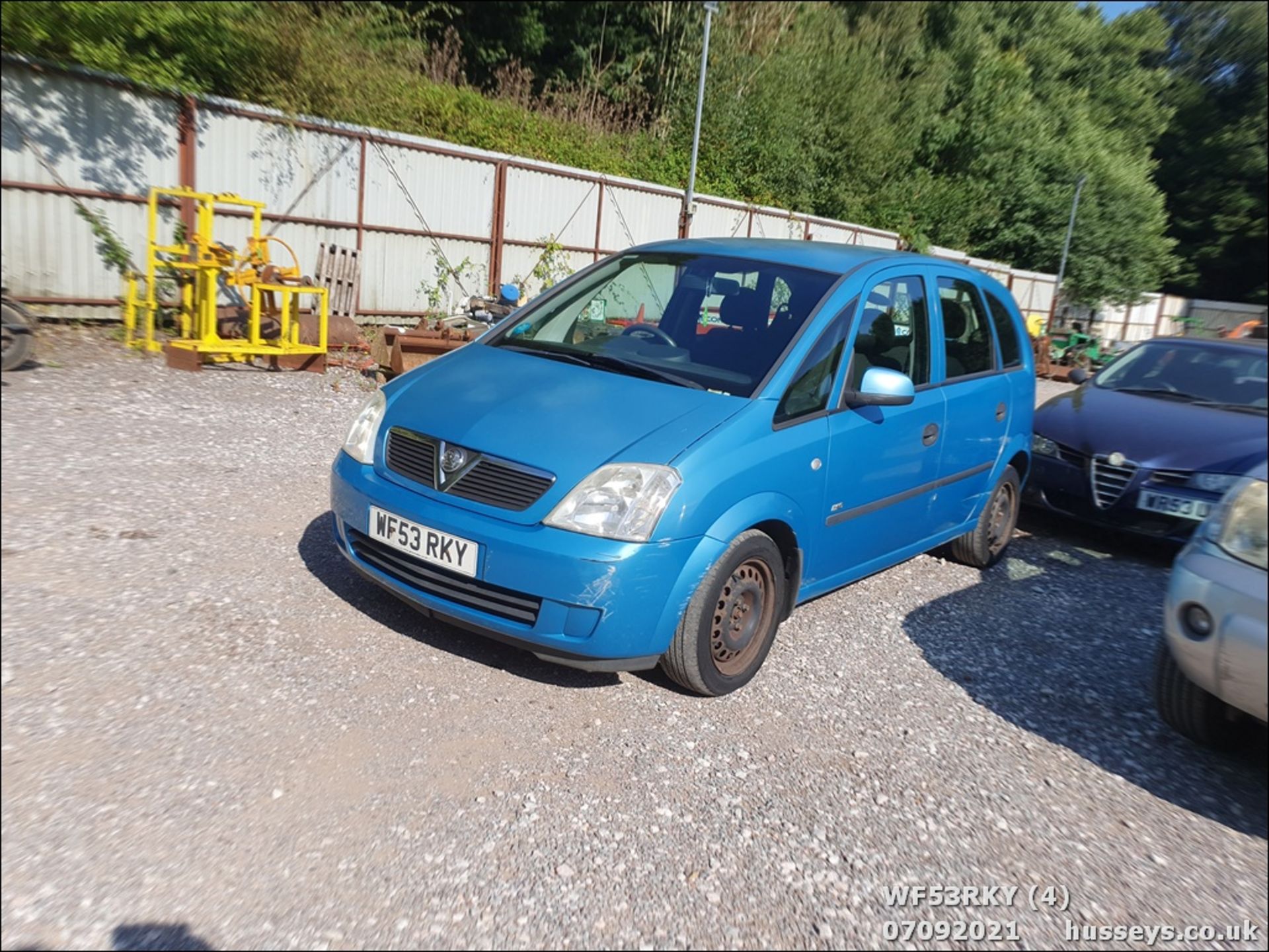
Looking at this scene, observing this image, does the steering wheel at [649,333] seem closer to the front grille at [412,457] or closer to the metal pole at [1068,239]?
the front grille at [412,457]

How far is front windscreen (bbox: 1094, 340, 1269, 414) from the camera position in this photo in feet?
11.6

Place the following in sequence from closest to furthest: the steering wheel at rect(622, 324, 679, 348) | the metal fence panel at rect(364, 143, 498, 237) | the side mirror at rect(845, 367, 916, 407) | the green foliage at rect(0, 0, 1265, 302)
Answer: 1. the side mirror at rect(845, 367, 916, 407)
2. the steering wheel at rect(622, 324, 679, 348)
3. the green foliage at rect(0, 0, 1265, 302)
4. the metal fence panel at rect(364, 143, 498, 237)

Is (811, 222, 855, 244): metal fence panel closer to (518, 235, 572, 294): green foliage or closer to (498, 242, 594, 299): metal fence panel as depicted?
(498, 242, 594, 299): metal fence panel

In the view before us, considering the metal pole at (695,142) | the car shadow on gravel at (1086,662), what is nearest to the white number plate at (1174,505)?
the car shadow on gravel at (1086,662)

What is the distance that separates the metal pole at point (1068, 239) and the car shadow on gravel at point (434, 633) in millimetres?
28636

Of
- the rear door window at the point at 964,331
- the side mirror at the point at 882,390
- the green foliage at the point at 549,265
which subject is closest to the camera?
the side mirror at the point at 882,390

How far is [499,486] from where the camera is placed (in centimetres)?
352

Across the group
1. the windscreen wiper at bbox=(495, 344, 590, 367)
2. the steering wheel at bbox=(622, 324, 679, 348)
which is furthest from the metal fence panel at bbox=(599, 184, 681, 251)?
the windscreen wiper at bbox=(495, 344, 590, 367)

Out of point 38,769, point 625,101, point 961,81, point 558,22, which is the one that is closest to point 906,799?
point 38,769

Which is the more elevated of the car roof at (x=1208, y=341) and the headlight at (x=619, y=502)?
the car roof at (x=1208, y=341)

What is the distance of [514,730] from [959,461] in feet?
10.1

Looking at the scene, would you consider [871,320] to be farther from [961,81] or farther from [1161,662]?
[961,81]

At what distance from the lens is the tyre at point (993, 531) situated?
5.84m
